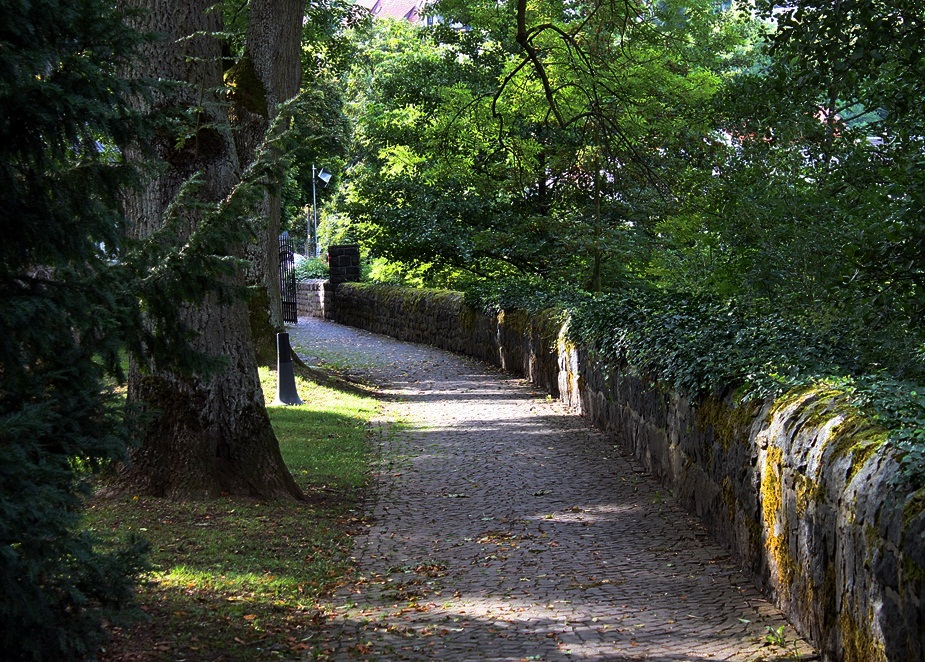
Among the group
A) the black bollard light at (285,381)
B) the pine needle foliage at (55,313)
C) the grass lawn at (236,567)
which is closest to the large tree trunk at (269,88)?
the black bollard light at (285,381)

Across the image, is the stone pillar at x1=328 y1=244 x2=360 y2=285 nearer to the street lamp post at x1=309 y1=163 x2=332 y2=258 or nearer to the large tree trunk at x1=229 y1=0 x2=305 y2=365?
the street lamp post at x1=309 y1=163 x2=332 y2=258

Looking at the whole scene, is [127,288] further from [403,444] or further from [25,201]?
[403,444]

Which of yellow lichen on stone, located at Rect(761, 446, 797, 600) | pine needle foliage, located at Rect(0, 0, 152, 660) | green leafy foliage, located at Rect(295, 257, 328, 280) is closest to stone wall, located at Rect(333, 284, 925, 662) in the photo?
yellow lichen on stone, located at Rect(761, 446, 797, 600)

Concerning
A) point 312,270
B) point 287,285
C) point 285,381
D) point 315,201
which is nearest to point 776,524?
point 285,381

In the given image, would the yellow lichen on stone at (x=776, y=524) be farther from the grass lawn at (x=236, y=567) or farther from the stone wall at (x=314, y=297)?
the stone wall at (x=314, y=297)

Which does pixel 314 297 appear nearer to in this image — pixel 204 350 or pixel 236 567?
pixel 204 350

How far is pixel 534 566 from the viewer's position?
678 cm

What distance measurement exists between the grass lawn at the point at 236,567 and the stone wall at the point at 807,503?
251 centimetres

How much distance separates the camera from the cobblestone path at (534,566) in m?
5.27

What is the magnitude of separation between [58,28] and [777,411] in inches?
165

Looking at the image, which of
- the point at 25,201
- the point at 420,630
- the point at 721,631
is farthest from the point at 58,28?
the point at 721,631

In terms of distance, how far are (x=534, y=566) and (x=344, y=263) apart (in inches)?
1049

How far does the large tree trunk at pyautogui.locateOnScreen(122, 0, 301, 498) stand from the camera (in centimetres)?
771

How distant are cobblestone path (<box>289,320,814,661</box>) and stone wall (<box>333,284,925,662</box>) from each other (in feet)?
0.73
